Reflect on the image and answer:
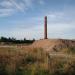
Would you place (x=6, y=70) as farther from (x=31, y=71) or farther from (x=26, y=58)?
(x=26, y=58)

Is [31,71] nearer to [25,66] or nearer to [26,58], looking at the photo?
[25,66]

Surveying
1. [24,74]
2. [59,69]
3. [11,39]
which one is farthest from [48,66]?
[11,39]

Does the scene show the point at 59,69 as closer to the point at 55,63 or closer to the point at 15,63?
the point at 55,63

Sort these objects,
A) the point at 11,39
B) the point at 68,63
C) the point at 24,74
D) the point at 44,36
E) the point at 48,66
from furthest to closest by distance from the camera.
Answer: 1. the point at 11,39
2. the point at 44,36
3. the point at 68,63
4. the point at 48,66
5. the point at 24,74

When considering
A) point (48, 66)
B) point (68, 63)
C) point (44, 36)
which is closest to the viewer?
point (48, 66)

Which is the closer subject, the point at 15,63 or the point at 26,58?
the point at 15,63

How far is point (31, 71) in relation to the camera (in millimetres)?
17469

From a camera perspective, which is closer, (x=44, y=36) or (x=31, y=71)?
(x=31, y=71)

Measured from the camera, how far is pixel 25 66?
18891mm

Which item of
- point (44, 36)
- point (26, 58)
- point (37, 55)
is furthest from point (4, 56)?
point (44, 36)

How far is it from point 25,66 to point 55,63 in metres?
2.17

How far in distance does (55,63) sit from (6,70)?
12.6ft

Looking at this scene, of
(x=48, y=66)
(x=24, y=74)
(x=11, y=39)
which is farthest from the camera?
(x=11, y=39)

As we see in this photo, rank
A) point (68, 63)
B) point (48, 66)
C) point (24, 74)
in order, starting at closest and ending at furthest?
point (24, 74), point (48, 66), point (68, 63)
